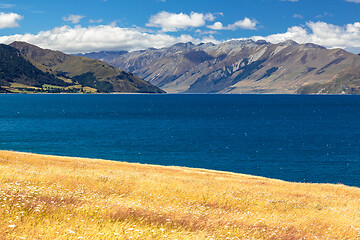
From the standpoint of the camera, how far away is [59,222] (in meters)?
11.3

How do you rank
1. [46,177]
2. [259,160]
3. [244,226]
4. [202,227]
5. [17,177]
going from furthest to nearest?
[259,160], [46,177], [17,177], [244,226], [202,227]

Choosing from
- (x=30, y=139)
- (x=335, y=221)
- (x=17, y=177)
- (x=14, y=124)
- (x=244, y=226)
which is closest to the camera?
(x=244, y=226)

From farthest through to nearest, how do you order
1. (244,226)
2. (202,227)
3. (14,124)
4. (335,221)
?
1. (14,124)
2. (335,221)
3. (244,226)
4. (202,227)

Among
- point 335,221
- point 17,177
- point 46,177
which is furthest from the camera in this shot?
point 46,177

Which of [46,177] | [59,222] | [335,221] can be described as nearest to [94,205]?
[59,222]

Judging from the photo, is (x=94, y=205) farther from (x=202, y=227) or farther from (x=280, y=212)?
(x=280, y=212)

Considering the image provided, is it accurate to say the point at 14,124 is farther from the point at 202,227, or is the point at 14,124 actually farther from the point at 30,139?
the point at 202,227

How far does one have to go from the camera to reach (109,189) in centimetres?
2097

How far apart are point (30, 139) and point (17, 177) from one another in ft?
316

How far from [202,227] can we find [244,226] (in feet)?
7.04

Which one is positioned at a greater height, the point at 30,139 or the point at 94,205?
the point at 94,205

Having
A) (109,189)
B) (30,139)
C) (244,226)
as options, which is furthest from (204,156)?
(244,226)

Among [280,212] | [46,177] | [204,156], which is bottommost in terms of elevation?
[204,156]

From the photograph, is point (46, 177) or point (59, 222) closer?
point (59, 222)
